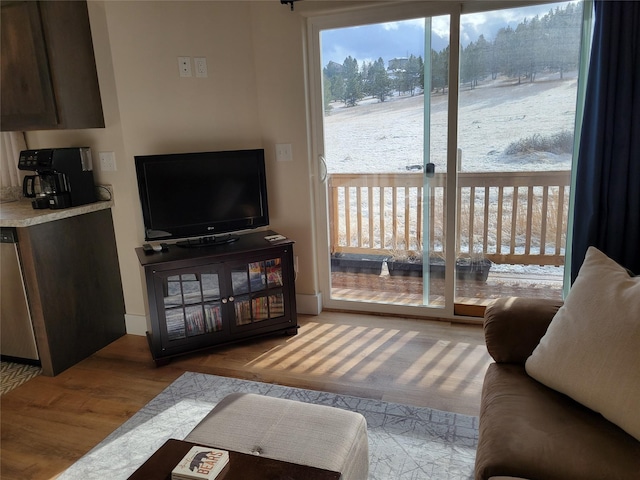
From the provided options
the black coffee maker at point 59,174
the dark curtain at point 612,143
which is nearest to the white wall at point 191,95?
the black coffee maker at point 59,174

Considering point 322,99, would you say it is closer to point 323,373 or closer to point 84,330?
point 323,373

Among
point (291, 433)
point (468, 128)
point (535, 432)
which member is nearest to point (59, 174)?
point (291, 433)

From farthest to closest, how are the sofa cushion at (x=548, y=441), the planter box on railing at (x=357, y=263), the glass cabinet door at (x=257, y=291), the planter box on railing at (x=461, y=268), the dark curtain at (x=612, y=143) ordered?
the planter box on railing at (x=357, y=263)
the planter box on railing at (x=461, y=268)
the glass cabinet door at (x=257, y=291)
the dark curtain at (x=612, y=143)
the sofa cushion at (x=548, y=441)

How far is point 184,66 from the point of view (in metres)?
2.99

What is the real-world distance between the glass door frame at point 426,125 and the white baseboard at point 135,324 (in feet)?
4.29

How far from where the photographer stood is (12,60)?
271 cm

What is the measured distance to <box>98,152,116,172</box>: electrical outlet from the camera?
9.90 ft

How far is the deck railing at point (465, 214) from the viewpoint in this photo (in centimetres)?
292

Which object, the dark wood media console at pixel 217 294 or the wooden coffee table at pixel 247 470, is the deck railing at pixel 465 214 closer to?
the dark wood media console at pixel 217 294

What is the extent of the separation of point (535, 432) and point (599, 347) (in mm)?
336

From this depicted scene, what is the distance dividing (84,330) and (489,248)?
2.71 meters

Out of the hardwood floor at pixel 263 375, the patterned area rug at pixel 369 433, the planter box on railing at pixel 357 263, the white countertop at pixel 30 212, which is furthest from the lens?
the planter box on railing at pixel 357 263

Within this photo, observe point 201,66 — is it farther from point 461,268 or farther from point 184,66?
point 461,268

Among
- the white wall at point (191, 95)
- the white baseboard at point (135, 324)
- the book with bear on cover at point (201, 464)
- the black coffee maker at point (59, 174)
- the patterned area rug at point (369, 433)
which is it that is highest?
the white wall at point (191, 95)
